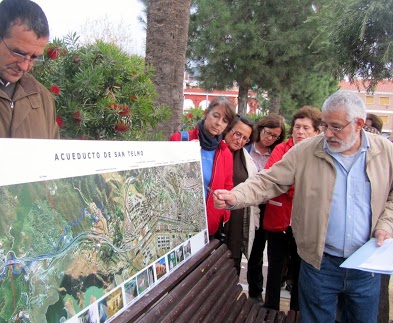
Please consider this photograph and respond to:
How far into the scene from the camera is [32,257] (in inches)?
44.4

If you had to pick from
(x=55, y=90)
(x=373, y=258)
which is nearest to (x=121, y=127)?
(x=55, y=90)

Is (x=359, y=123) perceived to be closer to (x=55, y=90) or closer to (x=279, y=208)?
(x=279, y=208)

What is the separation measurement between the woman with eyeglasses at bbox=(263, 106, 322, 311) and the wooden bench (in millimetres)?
597

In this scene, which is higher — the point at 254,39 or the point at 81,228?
the point at 254,39

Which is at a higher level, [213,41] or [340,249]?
[213,41]

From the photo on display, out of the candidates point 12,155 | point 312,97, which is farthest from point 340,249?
point 312,97

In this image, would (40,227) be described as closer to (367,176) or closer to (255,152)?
(367,176)

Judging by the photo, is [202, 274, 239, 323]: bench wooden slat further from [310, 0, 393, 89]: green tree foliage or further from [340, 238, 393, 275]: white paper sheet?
[310, 0, 393, 89]: green tree foliage

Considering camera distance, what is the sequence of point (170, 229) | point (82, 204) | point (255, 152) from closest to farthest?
point (82, 204)
point (170, 229)
point (255, 152)

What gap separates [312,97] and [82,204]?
20242mm

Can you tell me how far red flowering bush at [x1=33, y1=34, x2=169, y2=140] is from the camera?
2.65 meters

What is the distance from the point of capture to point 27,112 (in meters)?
1.76

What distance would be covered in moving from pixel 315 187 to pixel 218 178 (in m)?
0.71

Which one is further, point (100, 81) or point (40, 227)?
point (100, 81)
